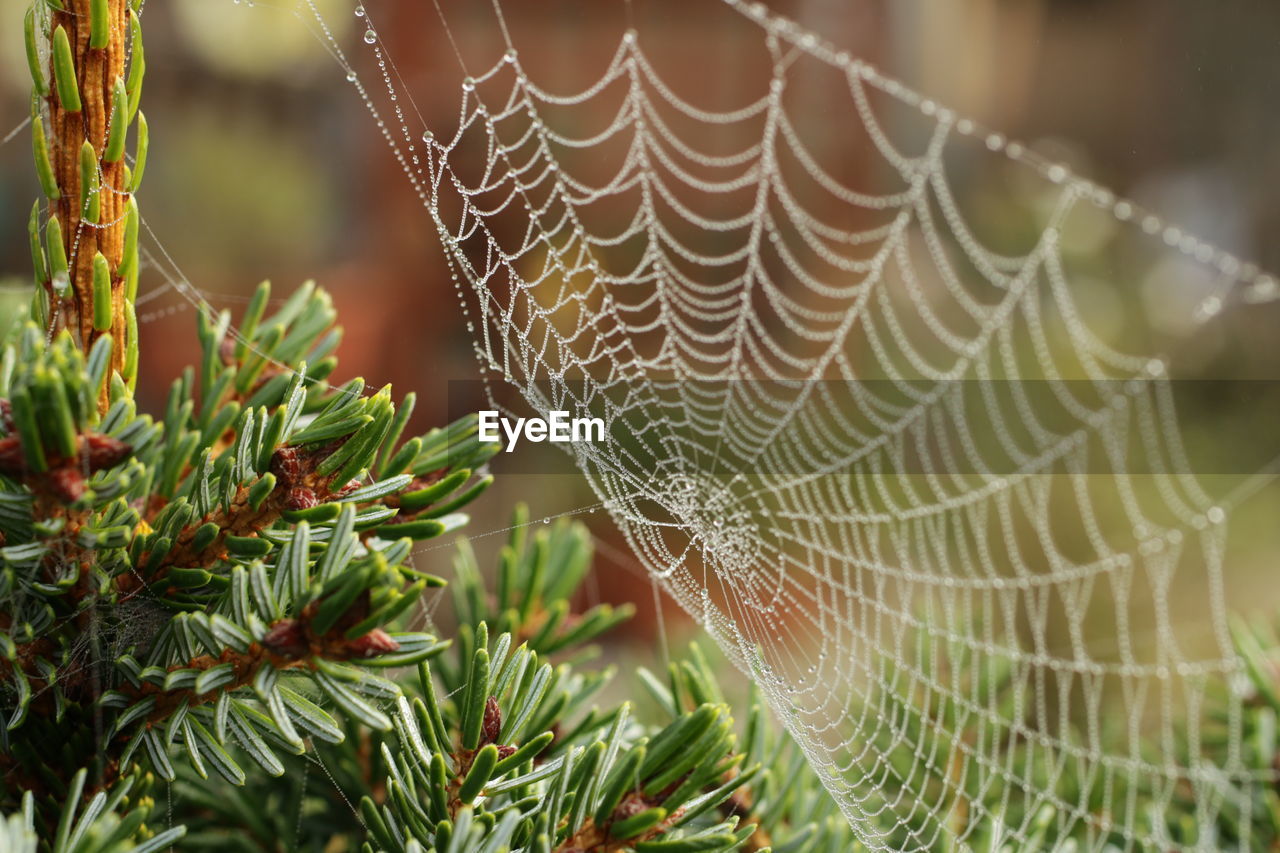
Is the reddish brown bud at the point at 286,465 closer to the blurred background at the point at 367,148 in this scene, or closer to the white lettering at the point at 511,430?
the white lettering at the point at 511,430

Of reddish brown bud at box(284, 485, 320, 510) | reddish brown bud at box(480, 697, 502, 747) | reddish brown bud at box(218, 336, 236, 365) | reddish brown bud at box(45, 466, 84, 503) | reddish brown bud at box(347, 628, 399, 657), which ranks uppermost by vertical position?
reddish brown bud at box(218, 336, 236, 365)

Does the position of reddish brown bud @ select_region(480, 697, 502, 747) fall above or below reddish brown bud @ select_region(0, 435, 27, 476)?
below

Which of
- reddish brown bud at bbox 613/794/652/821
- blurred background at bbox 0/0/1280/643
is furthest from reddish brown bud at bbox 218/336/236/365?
blurred background at bbox 0/0/1280/643

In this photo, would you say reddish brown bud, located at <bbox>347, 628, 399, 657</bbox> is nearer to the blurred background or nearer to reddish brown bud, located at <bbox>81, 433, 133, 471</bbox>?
reddish brown bud, located at <bbox>81, 433, 133, 471</bbox>

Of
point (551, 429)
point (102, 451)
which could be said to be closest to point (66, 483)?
point (102, 451)

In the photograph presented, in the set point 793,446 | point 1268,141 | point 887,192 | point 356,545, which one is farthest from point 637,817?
point 1268,141

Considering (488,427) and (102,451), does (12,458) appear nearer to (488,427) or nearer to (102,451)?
(102,451)

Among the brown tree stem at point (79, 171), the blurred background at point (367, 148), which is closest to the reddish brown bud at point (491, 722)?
the brown tree stem at point (79, 171)
